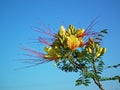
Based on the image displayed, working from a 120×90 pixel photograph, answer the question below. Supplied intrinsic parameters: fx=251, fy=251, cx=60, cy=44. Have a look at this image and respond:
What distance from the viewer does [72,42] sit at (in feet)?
9.45

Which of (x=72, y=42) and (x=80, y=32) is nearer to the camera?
(x=72, y=42)

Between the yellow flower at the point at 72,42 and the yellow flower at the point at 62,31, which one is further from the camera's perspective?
the yellow flower at the point at 62,31

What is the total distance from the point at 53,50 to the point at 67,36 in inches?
9.4

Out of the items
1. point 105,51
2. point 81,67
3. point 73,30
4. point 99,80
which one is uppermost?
point 73,30

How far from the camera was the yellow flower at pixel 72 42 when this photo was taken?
2.89 m

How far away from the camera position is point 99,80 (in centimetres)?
286

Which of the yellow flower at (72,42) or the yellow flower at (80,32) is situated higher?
the yellow flower at (80,32)

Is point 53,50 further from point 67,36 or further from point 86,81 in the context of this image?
point 86,81

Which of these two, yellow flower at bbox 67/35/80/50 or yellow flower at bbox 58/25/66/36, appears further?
yellow flower at bbox 58/25/66/36

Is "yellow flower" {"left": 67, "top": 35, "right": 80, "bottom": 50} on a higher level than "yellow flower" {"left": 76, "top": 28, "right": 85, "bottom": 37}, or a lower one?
lower

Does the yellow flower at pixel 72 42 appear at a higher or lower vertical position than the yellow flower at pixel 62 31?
lower

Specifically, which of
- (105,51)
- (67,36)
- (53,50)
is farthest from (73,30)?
(105,51)

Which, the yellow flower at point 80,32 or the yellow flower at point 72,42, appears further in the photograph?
the yellow flower at point 80,32

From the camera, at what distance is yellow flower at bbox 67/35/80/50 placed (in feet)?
9.48
